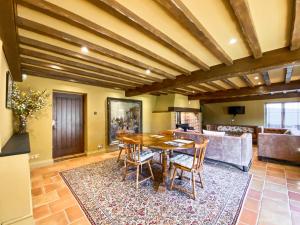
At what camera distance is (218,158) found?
3832mm

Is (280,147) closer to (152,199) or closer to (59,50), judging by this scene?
(152,199)

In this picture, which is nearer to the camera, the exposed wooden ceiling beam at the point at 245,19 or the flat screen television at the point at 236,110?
the exposed wooden ceiling beam at the point at 245,19

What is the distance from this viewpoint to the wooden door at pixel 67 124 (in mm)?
4391

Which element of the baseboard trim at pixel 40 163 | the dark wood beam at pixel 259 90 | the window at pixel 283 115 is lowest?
the baseboard trim at pixel 40 163

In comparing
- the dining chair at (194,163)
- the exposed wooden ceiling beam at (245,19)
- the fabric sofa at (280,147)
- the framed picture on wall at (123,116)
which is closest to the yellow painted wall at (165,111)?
the framed picture on wall at (123,116)

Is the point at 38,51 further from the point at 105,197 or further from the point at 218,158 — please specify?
the point at 218,158

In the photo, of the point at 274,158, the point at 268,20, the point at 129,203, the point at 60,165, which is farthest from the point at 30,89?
the point at 274,158

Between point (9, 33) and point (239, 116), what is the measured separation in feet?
31.5

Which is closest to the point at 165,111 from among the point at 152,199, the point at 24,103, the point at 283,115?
the point at 152,199

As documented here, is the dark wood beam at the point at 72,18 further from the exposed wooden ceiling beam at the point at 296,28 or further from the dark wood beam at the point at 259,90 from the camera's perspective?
the dark wood beam at the point at 259,90

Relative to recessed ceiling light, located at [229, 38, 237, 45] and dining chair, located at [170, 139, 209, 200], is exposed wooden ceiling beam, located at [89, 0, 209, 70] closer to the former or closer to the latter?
recessed ceiling light, located at [229, 38, 237, 45]

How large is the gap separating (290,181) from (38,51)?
16.8 ft

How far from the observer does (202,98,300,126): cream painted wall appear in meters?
7.89

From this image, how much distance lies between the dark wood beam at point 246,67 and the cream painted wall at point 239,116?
6138 mm
